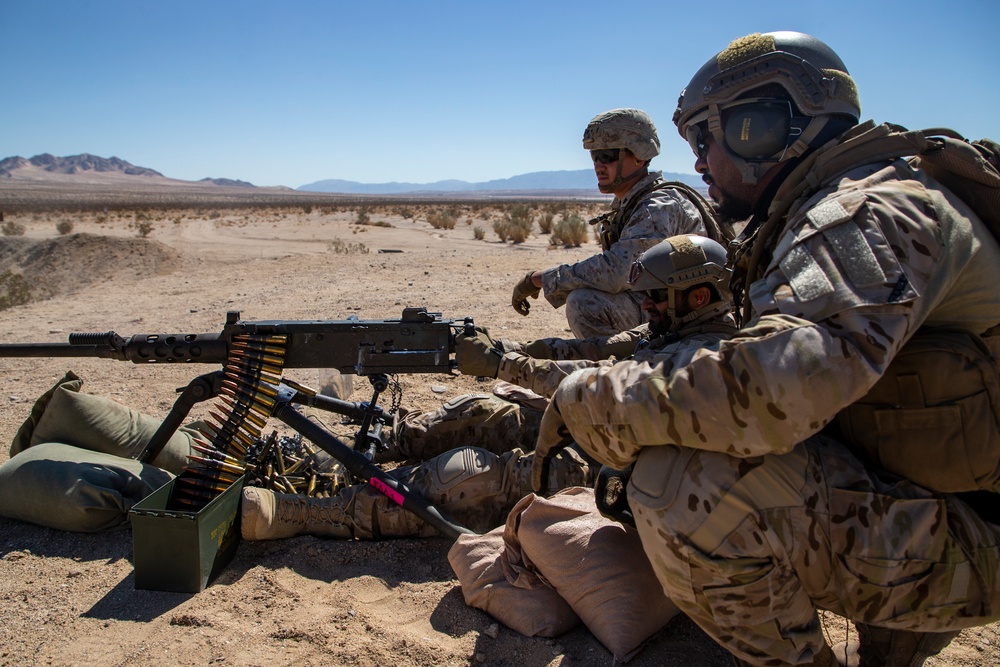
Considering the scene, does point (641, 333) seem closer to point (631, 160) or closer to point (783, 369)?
point (631, 160)

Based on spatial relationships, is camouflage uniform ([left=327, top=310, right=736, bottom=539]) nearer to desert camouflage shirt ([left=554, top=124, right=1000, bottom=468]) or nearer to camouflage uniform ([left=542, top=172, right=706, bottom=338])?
desert camouflage shirt ([left=554, top=124, right=1000, bottom=468])

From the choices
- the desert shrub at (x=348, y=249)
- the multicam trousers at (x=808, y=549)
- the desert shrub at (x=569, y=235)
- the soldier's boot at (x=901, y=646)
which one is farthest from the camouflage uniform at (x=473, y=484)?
the desert shrub at (x=569, y=235)

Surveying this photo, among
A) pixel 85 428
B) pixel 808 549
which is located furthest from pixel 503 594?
pixel 85 428

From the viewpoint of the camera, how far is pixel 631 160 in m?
5.56

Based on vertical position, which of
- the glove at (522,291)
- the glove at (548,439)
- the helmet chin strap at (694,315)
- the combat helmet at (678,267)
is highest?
the combat helmet at (678,267)

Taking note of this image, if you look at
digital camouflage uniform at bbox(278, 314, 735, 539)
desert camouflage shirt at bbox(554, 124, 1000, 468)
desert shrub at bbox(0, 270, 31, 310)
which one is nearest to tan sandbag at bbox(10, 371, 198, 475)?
digital camouflage uniform at bbox(278, 314, 735, 539)

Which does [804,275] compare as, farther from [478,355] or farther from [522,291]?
[522,291]

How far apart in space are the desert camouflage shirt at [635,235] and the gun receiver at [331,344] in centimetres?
160

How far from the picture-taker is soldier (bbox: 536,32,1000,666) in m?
2.08

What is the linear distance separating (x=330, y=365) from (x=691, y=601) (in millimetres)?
2643

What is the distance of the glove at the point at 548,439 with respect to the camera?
2773mm

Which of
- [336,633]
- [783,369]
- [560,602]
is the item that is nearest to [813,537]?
[783,369]

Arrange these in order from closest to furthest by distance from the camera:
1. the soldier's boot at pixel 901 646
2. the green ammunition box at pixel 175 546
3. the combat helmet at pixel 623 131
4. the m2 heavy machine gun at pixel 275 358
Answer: the soldier's boot at pixel 901 646 → the green ammunition box at pixel 175 546 → the m2 heavy machine gun at pixel 275 358 → the combat helmet at pixel 623 131

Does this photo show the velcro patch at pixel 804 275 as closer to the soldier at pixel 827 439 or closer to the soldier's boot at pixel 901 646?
the soldier at pixel 827 439
